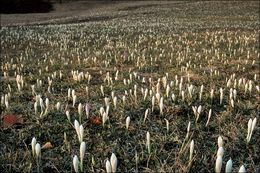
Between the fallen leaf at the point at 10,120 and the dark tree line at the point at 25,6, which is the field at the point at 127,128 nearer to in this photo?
the fallen leaf at the point at 10,120

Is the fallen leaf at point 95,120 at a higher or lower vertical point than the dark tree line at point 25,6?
lower

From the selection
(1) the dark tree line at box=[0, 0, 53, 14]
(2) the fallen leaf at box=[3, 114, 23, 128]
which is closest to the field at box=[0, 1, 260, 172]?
(2) the fallen leaf at box=[3, 114, 23, 128]

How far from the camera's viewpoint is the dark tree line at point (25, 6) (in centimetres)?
8456

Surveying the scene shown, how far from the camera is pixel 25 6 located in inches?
Result: 3521

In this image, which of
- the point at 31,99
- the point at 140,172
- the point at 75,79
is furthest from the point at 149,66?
the point at 140,172

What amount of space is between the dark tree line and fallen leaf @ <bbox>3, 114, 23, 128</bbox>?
80331 millimetres

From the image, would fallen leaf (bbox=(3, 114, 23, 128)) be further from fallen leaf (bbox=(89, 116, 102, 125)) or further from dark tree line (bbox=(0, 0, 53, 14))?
dark tree line (bbox=(0, 0, 53, 14))

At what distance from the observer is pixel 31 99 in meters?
9.30

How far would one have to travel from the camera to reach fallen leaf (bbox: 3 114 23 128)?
7016mm

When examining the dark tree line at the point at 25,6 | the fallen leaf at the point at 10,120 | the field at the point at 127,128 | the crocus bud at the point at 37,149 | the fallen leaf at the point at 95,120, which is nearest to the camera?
the crocus bud at the point at 37,149

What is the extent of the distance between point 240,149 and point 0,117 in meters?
4.34

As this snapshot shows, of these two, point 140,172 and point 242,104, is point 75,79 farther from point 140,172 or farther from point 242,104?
point 140,172

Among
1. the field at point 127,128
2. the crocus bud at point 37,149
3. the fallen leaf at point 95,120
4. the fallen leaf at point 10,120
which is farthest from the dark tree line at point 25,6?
the crocus bud at point 37,149

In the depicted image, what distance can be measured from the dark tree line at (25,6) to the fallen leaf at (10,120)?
8033 centimetres
